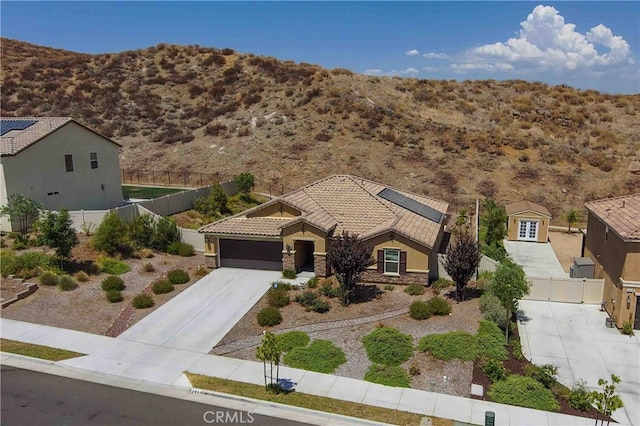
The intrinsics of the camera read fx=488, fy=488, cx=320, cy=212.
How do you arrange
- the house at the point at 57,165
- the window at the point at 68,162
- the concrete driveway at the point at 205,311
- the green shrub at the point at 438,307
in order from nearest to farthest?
the concrete driveway at the point at 205,311 → the green shrub at the point at 438,307 → the house at the point at 57,165 → the window at the point at 68,162

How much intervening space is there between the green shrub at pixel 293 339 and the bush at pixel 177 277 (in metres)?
8.36

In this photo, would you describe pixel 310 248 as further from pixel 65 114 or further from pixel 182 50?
pixel 182 50

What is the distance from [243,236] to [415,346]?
1248 cm

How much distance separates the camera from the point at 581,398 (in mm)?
14703

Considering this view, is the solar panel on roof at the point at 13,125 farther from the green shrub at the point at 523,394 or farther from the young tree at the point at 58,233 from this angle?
the green shrub at the point at 523,394

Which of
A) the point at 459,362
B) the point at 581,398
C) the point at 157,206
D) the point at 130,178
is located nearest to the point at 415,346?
the point at 459,362

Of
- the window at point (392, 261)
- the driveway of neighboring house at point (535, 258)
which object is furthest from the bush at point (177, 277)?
the driveway of neighboring house at point (535, 258)

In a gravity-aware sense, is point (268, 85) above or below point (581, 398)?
above

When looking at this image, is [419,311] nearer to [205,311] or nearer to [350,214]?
[350,214]

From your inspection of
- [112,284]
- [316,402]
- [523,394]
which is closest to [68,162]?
[112,284]

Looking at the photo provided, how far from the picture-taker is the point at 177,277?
25.4 m

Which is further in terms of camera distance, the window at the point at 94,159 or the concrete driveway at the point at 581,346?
the window at the point at 94,159

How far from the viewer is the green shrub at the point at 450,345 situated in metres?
17.6

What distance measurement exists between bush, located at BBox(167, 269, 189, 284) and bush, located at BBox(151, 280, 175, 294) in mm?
768
